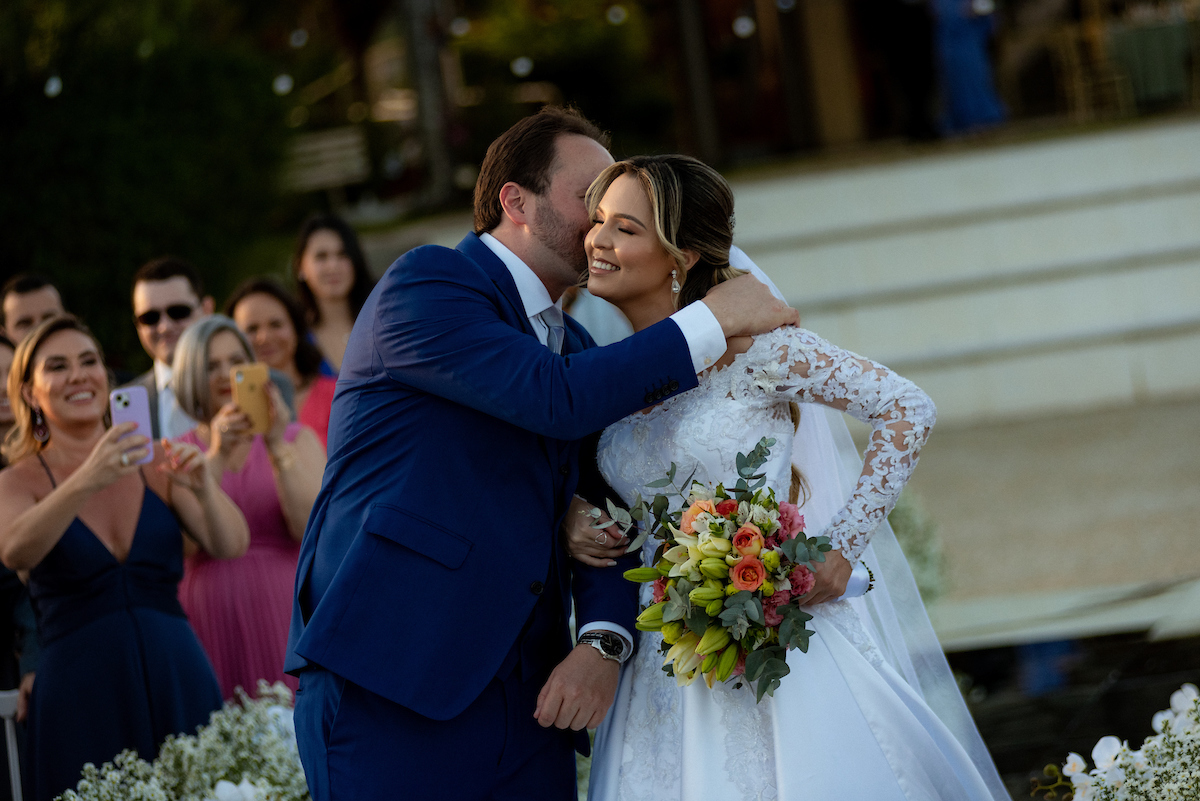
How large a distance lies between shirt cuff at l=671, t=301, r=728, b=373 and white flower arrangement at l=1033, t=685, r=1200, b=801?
1.53 m

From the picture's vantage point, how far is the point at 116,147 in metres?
10.8

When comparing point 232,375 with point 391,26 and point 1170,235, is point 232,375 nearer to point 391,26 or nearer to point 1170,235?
point 1170,235

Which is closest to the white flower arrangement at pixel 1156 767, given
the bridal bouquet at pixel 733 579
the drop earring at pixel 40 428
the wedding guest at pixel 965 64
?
the bridal bouquet at pixel 733 579

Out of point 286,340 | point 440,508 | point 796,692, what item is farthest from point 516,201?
point 286,340

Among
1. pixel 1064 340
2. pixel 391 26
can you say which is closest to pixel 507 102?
pixel 1064 340

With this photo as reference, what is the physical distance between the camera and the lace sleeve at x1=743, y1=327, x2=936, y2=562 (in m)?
2.80

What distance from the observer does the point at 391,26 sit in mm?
25125

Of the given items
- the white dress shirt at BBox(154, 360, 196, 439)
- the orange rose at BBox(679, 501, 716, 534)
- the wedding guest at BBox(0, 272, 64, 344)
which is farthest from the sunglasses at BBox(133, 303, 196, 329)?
the orange rose at BBox(679, 501, 716, 534)

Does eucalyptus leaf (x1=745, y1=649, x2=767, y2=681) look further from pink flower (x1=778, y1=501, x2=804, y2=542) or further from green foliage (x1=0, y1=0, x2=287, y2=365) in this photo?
green foliage (x1=0, y1=0, x2=287, y2=365)

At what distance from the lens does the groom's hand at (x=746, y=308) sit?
279cm

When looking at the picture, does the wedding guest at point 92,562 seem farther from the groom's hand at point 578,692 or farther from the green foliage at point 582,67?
the green foliage at point 582,67

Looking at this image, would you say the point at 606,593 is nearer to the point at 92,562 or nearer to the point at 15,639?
the point at 92,562

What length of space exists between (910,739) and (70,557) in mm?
2731

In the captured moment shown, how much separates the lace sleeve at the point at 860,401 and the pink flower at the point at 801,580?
0.67 feet
